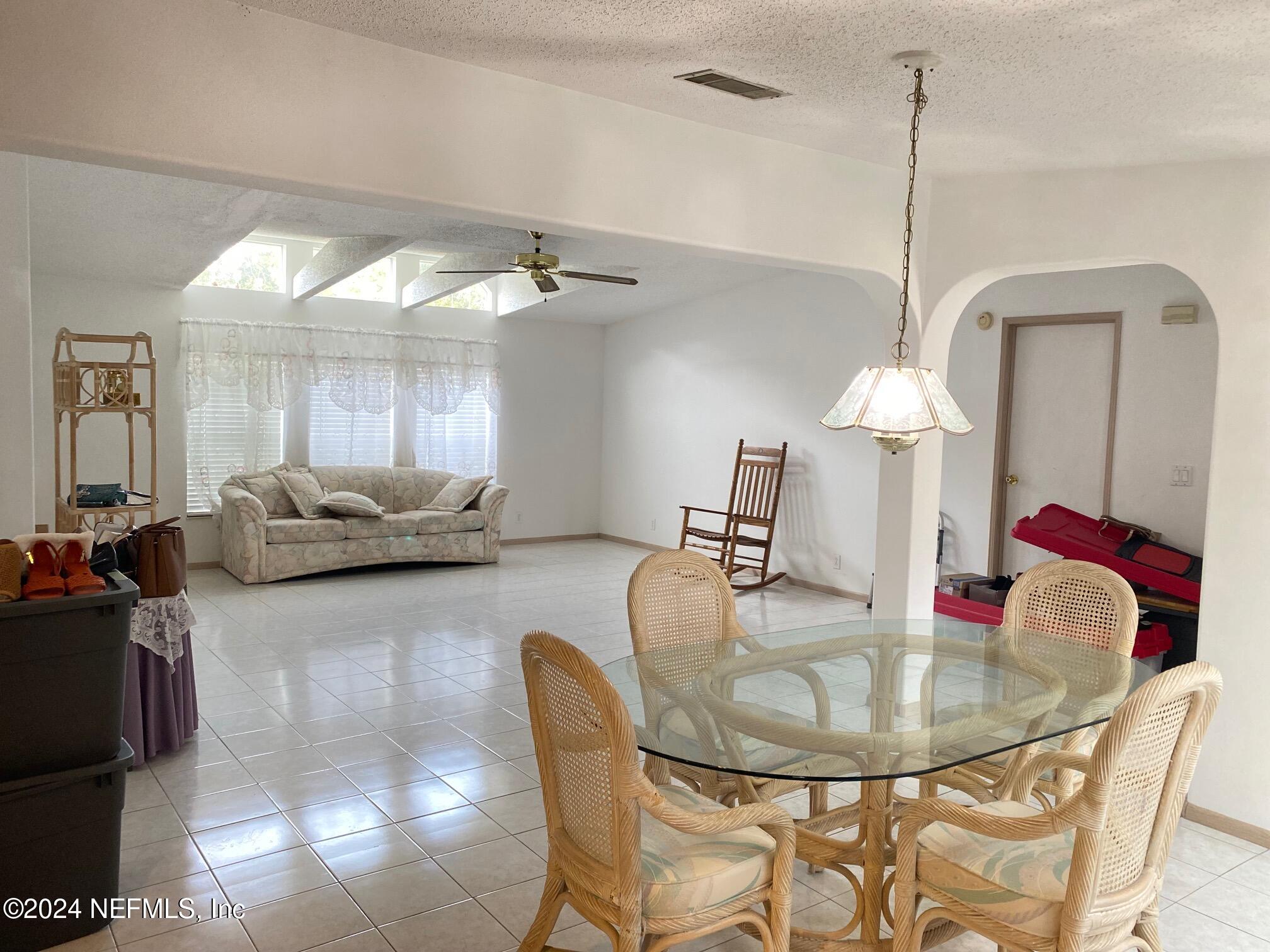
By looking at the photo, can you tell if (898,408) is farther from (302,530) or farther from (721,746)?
(302,530)

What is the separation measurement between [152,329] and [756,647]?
6370 mm

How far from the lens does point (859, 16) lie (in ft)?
7.47

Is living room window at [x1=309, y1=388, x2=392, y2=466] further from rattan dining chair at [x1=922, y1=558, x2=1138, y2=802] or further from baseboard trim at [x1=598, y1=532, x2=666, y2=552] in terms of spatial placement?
rattan dining chair at [x1=922, y1=558, x2=1138, y2=802]

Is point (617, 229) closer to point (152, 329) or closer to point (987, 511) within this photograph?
point (987, 511)

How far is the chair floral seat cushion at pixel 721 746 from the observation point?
6.40 feet

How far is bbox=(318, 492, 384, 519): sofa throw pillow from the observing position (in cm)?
748

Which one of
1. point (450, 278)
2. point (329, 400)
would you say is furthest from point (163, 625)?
point (329, 400)

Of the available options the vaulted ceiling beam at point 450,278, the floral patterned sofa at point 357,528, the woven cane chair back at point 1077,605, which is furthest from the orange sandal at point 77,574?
the floral patterned sofa at point 357,528

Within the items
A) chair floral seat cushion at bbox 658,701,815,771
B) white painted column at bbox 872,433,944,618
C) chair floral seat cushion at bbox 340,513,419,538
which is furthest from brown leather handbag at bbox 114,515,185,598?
chair floral seat cushion at bbox 340,513,419,538

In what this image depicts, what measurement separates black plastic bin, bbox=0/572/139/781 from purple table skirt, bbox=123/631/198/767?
43.1 inches

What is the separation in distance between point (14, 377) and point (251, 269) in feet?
16.1

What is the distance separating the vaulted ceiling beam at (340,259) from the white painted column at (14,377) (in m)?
2.72

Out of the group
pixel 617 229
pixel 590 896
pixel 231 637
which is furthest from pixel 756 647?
pixel 231 637

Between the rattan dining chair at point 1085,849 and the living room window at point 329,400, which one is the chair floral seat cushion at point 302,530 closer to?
the living room window at point 329,400
